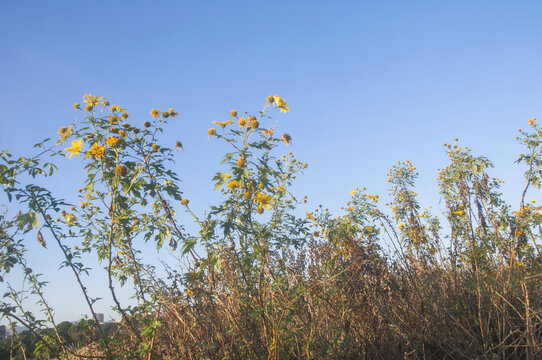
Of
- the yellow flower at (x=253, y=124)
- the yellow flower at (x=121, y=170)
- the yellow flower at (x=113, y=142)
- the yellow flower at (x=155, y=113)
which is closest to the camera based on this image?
the yellow flower at (x=121, y=170)

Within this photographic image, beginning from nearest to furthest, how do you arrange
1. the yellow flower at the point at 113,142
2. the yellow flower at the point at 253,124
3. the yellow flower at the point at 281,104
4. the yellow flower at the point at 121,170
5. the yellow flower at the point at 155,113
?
the yellow flower at the point at 121,170, the yellow flower at the point at 113,142, the yellow flower at the point at 253,124, the yellow flower at the point at 281,104, the yellow flower at the point at 155,113

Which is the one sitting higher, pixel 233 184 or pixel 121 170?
pixel 121 170

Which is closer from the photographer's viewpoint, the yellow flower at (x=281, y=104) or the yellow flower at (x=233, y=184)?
the yellow flower at (x=233, y=184)

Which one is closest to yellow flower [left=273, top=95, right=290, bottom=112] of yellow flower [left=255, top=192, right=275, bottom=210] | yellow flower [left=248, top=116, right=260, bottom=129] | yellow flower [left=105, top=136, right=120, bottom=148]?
yellow flower [left=248, top=116, right=260, bottom=129]

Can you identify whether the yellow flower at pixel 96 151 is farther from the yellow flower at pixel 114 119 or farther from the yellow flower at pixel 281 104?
the yellow flower at pixel 281 104

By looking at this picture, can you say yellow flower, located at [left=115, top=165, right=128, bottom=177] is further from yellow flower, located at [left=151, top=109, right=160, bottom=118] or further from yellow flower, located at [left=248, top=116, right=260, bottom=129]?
yellow flower, located at [left=151, top=109, right=160, bottom=118]

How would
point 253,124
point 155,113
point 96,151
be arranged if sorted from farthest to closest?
point 155,113
point 253,124
point 96,151

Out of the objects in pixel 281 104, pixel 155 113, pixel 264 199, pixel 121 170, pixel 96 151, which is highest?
pixel 155 113

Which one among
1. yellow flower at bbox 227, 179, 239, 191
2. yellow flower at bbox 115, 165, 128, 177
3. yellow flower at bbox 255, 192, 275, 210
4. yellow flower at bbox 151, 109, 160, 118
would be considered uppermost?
yellow flower at bbox 151, 109, 160, 118

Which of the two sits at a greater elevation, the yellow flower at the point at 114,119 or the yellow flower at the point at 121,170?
the yellow flower at the point at 114,119

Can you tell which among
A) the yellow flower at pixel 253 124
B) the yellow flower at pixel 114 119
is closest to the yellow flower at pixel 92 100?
the yellow flower at pixel 114 119

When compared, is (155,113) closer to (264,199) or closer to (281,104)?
(281,104)

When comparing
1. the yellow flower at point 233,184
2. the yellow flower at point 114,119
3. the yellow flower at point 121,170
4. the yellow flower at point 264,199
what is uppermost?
the yellow flower at point 114,119

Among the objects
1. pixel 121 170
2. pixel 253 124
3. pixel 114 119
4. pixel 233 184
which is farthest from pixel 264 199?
pixel 114 119
